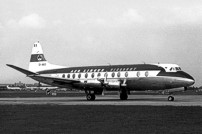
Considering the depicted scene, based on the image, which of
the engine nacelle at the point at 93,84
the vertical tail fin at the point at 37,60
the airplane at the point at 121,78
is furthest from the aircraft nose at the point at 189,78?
the vertical tail fin at the point at 37,60

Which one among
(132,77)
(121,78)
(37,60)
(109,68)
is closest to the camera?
(132,77)

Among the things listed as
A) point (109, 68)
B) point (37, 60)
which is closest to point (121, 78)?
point (109, 68)

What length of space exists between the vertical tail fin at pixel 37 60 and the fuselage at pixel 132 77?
6053 mm

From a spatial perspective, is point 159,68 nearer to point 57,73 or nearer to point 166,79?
point 166,79

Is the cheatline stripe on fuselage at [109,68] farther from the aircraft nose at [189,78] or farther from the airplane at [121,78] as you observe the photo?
the aircraft nose at [189,78]

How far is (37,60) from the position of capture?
5344 centimetres

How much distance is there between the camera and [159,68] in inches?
1656

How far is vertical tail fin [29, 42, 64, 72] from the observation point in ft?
173

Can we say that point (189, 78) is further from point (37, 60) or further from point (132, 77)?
point (37, 60)

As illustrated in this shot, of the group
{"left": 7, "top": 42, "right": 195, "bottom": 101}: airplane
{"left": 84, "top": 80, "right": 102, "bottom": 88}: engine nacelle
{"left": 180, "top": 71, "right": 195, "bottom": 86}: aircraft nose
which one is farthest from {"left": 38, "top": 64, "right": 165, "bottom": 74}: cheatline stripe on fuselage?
{"left": 180, "top": 71, "right": 195, "bottom": 86}: aircraft nose

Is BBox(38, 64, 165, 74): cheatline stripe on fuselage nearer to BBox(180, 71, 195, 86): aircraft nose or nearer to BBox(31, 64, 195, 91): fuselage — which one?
BBox(31, 64, 195, 91): fuselage

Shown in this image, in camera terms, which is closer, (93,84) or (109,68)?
(93,84)

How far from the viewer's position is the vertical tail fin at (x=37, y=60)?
52.8m

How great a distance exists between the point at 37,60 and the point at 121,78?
50.7ft
